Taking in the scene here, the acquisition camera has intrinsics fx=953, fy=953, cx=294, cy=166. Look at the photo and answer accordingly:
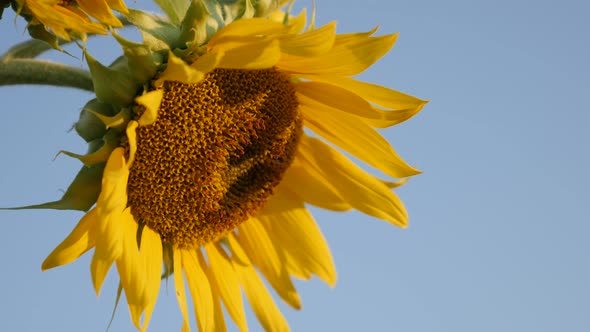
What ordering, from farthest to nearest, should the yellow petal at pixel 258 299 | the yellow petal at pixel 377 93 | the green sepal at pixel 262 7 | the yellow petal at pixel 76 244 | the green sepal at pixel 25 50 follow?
the yellow petal at pixel 258 299 < the green sepal at pixel 25 50 < the yellow petal at pixel 377 93 < the green sepal at pixel 262 7 < the yellow petal at pixel 76 244

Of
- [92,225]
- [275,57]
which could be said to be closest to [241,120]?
[275,57]

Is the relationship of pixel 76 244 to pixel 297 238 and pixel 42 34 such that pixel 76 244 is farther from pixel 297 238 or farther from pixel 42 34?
pixel 297 238

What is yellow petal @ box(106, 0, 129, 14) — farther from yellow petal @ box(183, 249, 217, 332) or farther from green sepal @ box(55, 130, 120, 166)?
yellow petal @ box(183, 249, 217, 332)

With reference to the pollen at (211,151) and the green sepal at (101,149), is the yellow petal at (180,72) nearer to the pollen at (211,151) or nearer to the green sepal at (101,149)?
the pollen at (211,151)

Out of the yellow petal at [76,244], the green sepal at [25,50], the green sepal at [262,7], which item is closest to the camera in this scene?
the yellow petal at [76,244]

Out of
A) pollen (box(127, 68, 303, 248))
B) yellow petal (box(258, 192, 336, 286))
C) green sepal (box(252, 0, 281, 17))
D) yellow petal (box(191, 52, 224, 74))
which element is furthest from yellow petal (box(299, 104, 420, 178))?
yellow petal (box(191, 52, 224, 74))

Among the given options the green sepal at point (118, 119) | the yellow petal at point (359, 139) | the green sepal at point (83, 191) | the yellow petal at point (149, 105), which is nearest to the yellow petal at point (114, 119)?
the green sepal at point (118, 119)

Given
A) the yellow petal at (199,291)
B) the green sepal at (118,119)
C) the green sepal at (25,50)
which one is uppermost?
the green sepal at (118,119)

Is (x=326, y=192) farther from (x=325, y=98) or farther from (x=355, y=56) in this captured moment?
(x=355, y=56)
